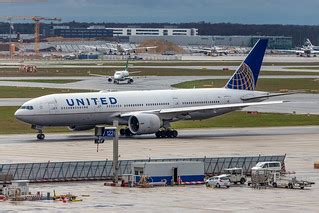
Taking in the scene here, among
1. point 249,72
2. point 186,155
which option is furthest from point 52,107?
point 249,72

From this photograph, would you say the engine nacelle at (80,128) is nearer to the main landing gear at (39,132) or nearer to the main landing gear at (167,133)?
the main landing gear at (39,132)

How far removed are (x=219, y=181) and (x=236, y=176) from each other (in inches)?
97.2

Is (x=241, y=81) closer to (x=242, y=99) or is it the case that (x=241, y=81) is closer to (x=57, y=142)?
(x=242, y=99)

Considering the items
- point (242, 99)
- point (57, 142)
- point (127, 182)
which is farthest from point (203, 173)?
point (242, 99)

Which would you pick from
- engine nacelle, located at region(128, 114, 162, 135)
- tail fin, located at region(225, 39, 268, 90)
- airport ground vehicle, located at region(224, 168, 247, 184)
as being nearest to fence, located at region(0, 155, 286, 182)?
airport ground vehicle, located at region(224, 168, 247, 184)

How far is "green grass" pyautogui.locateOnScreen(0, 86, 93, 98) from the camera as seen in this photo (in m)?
173

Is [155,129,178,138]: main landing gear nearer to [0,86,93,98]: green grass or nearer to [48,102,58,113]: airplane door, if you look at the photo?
[48,102,58,113]: airplane door

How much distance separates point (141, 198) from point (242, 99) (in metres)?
50.9

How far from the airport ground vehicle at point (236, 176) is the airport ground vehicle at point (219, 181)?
1022 millimetres

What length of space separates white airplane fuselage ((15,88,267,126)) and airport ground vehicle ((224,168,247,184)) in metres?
33.3

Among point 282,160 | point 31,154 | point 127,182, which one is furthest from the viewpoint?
point 31,154

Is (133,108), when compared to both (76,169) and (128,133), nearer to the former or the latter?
(128,133)

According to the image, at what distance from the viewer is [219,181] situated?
79812 millimetres

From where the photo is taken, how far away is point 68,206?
229 feet
